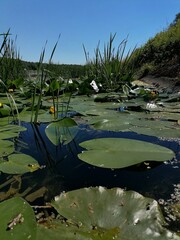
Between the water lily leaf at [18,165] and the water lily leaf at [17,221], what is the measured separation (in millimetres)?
293

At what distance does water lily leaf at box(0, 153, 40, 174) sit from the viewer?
897 millimetres

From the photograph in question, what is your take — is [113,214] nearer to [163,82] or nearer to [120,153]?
[120,153]

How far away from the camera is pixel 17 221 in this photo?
1.79ft

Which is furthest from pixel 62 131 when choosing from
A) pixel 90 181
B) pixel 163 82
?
pixel 163 82

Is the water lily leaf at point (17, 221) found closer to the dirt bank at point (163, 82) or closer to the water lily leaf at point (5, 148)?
the water lily leaf at point (5, 148)

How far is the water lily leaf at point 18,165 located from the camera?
2.94 ft

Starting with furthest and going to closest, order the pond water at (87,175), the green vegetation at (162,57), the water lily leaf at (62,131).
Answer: the green vegetation at (162,57) → the water lily leaf at (62,131) → the pond water at (87,175)

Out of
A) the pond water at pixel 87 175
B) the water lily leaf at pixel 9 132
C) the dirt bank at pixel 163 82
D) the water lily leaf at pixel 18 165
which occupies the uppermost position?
the dirt bank at pixel 163 82

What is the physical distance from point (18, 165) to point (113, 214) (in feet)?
1.44

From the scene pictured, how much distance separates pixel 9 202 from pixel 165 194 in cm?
44

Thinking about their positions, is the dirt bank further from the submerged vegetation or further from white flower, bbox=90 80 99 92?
the submerged vegetation

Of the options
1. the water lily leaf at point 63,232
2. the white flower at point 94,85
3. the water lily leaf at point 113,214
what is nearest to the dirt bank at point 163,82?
the white flower at point 94,85

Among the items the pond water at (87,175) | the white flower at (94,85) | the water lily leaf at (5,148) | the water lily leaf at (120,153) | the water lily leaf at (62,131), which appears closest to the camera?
the pond water at (87,175)

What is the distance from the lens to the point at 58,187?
0.84 m
